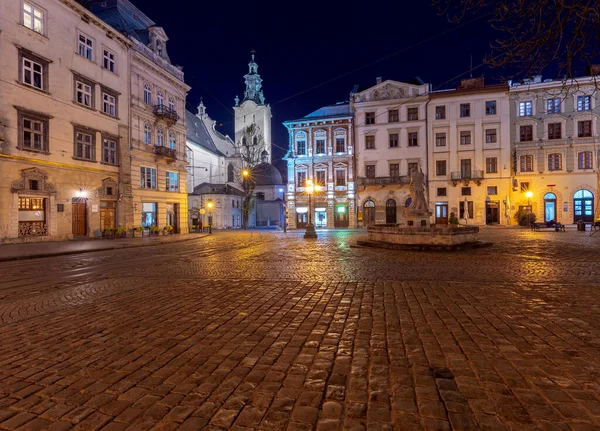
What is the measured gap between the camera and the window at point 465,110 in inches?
1672

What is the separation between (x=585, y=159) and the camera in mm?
39625

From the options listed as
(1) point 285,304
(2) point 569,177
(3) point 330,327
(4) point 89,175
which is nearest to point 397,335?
(3) point 330,327

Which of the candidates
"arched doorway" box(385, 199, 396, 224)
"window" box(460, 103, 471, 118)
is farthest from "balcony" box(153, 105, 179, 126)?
"window" box(460, 103, 471, 118)

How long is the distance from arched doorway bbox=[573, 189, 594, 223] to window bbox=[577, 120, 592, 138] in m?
6.01

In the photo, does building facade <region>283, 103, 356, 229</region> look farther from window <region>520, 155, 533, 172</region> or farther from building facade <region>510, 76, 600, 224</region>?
window <region>520, 155, 533, 172</region>

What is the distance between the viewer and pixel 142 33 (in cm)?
3291

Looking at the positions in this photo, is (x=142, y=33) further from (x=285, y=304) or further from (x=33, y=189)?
(x=285, y=304)

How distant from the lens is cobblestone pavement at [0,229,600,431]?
2.68m

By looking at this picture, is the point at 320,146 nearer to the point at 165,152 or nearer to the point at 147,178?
the point at 165,152

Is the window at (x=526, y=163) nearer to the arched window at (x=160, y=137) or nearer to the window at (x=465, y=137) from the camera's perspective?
the window at (x=465, y=137)

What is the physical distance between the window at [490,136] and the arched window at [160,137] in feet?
114

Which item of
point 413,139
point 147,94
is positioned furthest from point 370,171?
point 147,94

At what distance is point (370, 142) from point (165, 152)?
24.5 meters

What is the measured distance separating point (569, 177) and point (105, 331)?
47383 millimetres
